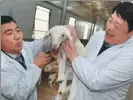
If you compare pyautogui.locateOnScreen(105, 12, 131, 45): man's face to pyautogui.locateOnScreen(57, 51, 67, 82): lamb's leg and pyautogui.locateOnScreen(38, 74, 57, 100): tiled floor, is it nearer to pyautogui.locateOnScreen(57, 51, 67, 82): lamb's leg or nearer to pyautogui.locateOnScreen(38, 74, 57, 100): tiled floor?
pyautogui.locateOnScreen(57, 51, 67, 82): lamb's leg

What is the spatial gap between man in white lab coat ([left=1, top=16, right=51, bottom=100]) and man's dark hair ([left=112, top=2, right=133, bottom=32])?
278 millimetres

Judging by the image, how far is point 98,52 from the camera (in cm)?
76

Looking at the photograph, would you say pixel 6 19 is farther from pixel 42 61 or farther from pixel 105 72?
pixel 105 72

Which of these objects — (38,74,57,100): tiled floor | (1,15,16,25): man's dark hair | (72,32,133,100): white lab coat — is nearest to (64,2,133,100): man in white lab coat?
(72,32,133,100): white lab coat

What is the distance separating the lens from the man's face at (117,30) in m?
0.67

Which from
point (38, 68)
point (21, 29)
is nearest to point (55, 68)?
point (38, 68)

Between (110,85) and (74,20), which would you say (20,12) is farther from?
(110,85)

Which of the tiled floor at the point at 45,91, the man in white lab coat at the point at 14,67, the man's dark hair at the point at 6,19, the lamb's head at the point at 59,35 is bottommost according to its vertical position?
the tiled floor at the point at 45,91

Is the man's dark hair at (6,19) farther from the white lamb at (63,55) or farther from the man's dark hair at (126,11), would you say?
the man's dark hair at (126,11)

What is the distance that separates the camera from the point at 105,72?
25.8 inches

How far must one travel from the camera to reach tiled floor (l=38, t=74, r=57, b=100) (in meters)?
0.77

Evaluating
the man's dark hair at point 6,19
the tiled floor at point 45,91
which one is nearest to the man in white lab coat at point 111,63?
Result: the tiled floor at point 45,91

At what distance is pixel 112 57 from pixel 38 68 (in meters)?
0.27

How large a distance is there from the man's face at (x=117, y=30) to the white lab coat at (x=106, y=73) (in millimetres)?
23
